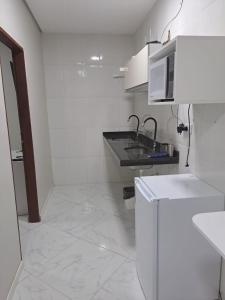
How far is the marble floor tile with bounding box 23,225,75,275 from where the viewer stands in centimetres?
211

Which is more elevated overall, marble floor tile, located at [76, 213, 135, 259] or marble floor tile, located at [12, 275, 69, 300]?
→ marble floor tile, located at [76, 213, 135, 259]

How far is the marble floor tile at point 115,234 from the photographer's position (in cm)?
232

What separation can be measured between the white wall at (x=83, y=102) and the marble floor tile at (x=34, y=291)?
2291 millimetres

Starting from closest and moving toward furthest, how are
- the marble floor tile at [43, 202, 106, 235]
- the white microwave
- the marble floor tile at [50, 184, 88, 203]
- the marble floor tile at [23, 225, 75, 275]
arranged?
the white microwave → the marble floor tile at [23, 225, 75, 275] → the marble floor tile at [43, 202, 106, 235] → the marble floor tile at [50, 184, 88, 203]

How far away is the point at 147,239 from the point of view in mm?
1592

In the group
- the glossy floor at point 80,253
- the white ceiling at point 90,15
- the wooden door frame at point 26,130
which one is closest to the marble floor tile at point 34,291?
the glossy floor at point 80,253

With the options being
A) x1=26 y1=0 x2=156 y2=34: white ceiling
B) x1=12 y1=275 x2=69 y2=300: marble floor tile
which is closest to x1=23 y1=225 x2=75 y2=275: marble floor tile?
x1=12 y1=275 x2=69 y2=300: marble floor tile

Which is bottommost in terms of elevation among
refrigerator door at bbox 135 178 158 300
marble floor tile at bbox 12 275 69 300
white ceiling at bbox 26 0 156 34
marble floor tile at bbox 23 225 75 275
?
marble floor tile at bbox 12 275 69 300

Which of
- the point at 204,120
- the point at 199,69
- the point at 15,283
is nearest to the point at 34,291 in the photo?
the point at 15,283

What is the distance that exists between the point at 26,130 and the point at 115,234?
1.51 meters

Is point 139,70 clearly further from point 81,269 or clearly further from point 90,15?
point 81,269

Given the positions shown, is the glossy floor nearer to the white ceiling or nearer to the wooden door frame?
the wooden door frame

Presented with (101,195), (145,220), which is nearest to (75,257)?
(145,220)

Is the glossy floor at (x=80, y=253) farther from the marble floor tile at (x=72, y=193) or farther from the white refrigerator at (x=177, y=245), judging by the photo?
the white refrigerator at (x=177, y=245)
